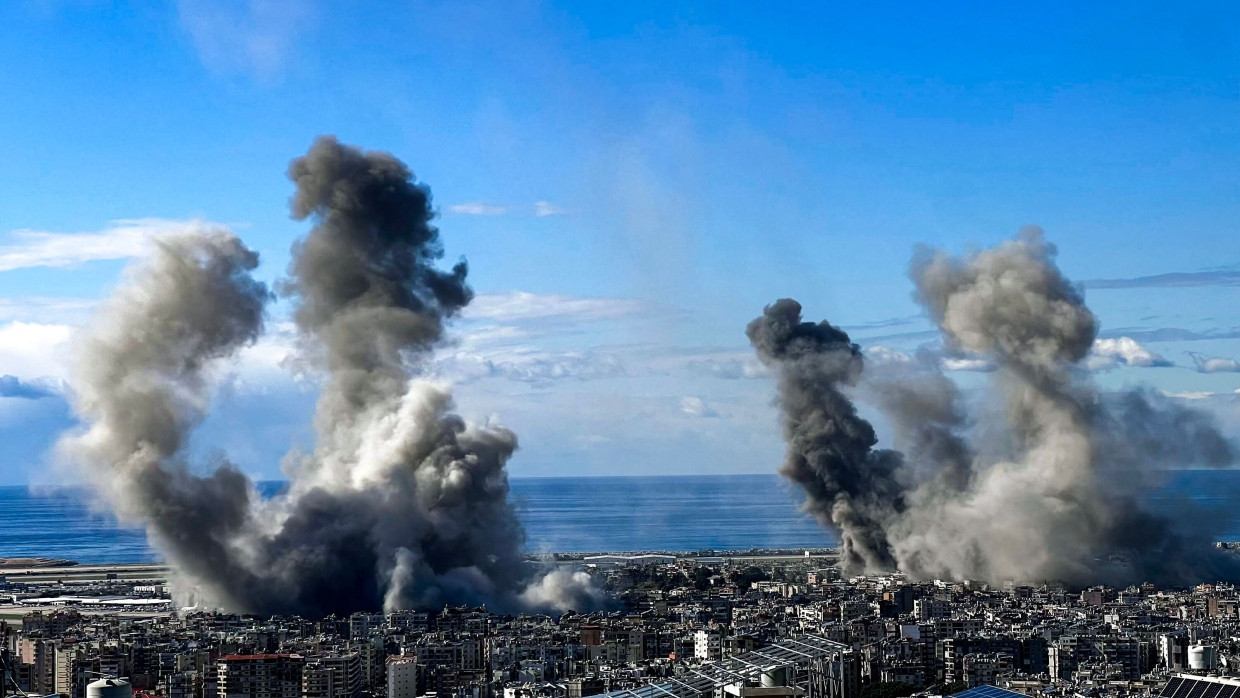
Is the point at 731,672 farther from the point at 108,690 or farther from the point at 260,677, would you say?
the point at 260,677

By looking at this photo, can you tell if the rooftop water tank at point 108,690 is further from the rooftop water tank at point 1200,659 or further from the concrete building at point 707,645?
the concrete building at point 707,645

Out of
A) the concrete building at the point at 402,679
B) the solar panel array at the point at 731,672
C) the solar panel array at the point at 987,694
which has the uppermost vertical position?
the solar panel array at the point at 731,672

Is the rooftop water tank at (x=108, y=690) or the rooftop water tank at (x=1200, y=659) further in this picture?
the rooftop water tank at (x=1200, y=659)

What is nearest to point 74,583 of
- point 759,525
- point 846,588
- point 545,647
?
point 846,588

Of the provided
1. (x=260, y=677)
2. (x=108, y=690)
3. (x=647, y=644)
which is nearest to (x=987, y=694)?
(x=108, y=690)

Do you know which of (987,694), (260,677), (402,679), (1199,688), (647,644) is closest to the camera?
(987,694)

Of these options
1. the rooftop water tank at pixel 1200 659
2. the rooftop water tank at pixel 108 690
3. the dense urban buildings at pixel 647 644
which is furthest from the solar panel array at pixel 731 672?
the rooftop water tank at pixel 1200 659

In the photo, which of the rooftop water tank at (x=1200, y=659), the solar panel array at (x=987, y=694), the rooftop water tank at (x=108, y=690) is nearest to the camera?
the solar panel array at (x=987, y=694)

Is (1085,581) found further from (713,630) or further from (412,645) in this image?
(412,645)
